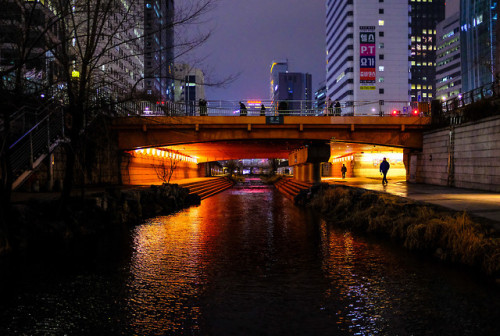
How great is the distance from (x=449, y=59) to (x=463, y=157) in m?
121

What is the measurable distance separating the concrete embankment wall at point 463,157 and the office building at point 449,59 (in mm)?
103945

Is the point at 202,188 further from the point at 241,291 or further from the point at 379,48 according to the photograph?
the point at 379,48

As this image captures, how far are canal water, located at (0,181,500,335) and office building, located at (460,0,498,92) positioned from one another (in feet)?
365

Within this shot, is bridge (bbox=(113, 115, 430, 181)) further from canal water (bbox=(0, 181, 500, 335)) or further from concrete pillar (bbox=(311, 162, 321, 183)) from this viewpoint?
canal water (bbox=(0, 181, 500, 335))

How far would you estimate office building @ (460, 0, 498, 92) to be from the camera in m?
101

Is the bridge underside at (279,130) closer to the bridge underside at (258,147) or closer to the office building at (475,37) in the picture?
the bridge underside at (258,147)

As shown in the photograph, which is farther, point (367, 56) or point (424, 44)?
point (424, 44)

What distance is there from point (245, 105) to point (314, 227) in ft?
50.8

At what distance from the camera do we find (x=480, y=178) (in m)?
18.7

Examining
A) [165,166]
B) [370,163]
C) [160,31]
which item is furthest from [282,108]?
[370,163]

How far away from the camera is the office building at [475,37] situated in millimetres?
101125

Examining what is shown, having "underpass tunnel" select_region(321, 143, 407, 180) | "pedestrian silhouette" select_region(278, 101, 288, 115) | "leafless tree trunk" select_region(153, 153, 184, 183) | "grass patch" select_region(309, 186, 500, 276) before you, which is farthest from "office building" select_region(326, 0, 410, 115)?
"grass patch" select_region(309, 186, 500, 276)

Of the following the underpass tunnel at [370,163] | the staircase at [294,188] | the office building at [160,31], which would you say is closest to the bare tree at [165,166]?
the staircase at [294,188]

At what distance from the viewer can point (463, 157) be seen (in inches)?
818
